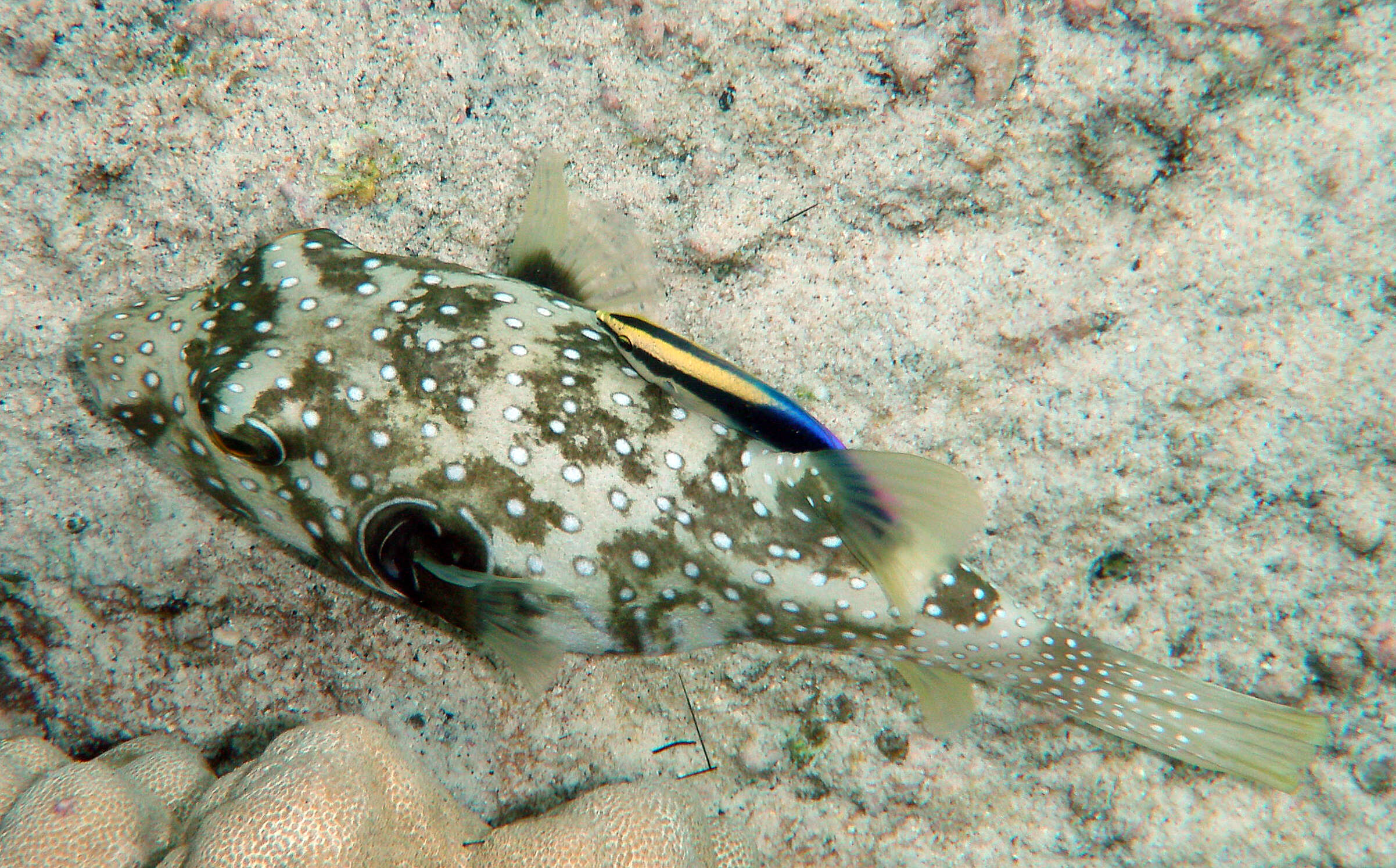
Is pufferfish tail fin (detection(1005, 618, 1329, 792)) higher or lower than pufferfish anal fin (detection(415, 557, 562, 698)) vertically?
higher

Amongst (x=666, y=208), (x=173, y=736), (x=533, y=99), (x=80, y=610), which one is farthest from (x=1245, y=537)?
(x=80, y=610)

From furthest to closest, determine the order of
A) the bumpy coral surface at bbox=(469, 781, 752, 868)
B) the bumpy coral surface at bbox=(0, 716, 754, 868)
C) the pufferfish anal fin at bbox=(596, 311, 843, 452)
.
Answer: the bumpy coral surface at bbox=(469, 781, 752, 868)
the bumpy coral surface at bbox=(0, 716, 754, 868)
the pufferfish anal fin at bbox=(596, 311, 843, 452)

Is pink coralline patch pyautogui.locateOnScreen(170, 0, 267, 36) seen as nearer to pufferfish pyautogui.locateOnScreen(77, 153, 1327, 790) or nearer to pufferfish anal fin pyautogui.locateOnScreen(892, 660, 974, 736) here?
pufferfish pyautogui.locateOnScreen(77, 153, 1327, 790)

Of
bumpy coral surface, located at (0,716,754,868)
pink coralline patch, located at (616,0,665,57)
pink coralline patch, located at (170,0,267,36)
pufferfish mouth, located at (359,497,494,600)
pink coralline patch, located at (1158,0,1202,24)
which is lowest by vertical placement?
bumpy coral surface, located at (0,716,754,868)

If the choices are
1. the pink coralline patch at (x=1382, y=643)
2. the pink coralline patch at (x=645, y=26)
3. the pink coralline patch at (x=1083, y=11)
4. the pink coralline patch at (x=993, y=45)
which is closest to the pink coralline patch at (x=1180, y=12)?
the pink coralline patch at (x=1083, y=11)

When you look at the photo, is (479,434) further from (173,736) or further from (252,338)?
(173,736)

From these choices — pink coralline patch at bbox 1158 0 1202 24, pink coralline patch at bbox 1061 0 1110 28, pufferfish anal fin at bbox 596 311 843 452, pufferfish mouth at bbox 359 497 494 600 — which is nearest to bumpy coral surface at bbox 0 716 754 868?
pufferfish mouth at bbox 359 497 494 600
